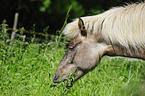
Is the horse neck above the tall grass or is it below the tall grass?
above

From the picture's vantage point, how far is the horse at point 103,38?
2.67m

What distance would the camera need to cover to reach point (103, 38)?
2.96 metres

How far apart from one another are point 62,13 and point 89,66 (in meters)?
10.4

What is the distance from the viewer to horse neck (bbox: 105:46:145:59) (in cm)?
278

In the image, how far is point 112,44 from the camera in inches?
115

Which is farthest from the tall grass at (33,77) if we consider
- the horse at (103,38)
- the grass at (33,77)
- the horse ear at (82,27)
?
the horse ear at (82,27)

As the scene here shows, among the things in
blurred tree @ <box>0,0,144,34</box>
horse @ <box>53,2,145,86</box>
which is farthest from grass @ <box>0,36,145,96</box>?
blurred tree @ <box>0,0,144,34</box>

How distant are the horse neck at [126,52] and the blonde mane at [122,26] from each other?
94 millimetres

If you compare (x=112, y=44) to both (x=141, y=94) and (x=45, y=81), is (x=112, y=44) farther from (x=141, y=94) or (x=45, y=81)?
(x=141, y=94)

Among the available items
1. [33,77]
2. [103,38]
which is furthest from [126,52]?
[33,77]

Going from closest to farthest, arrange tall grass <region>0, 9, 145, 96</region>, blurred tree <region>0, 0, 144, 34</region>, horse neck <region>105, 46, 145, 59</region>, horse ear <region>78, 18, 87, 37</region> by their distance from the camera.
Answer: tall grass <region>0, 9, 145, 96</region> < horse neck <region>105, 46, 145, 59</region> < horse ear <region>78, 18, 87, 37</region> < blurred tree <region>0, 0, 144, 34</region>

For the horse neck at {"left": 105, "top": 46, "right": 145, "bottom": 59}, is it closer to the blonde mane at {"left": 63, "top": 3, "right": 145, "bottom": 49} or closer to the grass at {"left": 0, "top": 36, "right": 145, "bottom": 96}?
the blonde mane at {"left": 63, "top": 3, "right": 145, "bottom": 49}

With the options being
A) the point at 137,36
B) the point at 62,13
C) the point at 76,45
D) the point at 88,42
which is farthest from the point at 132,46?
the point at 62,13

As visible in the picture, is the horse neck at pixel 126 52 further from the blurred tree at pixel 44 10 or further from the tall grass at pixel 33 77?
the blurred tree at pixel 44 10
